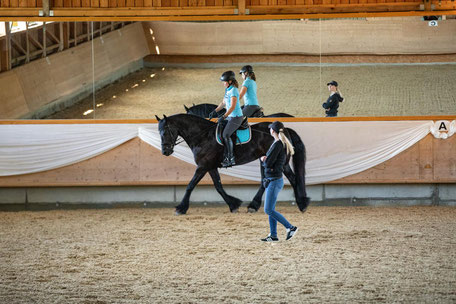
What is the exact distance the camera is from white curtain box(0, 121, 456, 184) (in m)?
13.1

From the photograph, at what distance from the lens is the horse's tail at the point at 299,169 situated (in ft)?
39.8

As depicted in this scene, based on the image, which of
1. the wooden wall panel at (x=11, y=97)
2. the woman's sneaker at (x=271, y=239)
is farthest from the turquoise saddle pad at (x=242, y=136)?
the wooden wall panel at (x=11, y=97)

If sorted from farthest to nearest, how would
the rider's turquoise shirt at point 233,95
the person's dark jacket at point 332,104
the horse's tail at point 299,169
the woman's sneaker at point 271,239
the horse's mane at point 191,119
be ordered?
1. the person's dark jacket at point 332,104
2. the horse's mane at point 191,119
3. the horse's tail at point 299,169
4. the rider's turquoise shirt at point 233,95
5. the woman's sneaker at point 271,239

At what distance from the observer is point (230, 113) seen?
39.6 feet

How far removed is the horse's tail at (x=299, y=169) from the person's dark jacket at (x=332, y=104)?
1.33 meters

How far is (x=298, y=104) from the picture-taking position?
13.7m

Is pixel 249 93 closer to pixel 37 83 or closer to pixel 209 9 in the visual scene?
pixel 209 9

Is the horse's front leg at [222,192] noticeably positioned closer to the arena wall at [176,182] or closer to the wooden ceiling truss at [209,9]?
the arena wall at [176,182]

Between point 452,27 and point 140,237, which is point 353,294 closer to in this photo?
point 140,237

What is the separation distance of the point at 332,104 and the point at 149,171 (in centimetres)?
327

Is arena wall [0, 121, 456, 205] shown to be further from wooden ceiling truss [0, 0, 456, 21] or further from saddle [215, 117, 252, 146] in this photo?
wooden ceiling truss [0, 0, 456, 21]

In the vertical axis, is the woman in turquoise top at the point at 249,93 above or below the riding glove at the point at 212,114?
above

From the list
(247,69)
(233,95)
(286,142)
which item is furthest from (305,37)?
(286,142)

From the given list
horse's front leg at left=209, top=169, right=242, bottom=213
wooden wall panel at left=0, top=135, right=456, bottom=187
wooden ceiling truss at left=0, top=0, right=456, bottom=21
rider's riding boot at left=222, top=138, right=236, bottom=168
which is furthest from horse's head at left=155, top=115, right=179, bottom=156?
wooden ceiling truss at left=0, top=0, right=456, bottom=21
